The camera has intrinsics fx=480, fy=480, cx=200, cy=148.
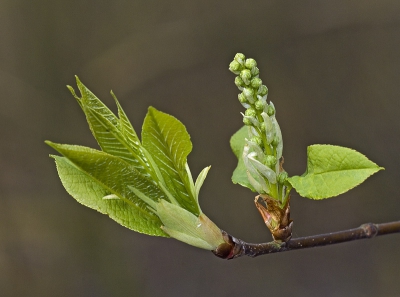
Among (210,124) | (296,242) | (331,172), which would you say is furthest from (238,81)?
(210,124)

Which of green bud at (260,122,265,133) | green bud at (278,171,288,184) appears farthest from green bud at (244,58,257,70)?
green bud at (278,171,288,184)

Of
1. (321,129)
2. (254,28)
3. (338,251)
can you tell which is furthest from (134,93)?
(338,251)

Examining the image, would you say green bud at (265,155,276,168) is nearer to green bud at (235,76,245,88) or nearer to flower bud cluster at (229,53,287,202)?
flower bud cluster at (229,53,287,202)

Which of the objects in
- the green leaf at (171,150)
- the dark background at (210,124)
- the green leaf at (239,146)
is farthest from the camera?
the dark background at (210,124)

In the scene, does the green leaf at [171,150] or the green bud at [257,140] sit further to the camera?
the green bud at [257,140]

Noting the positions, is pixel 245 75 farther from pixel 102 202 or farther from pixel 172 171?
pixel 102 202

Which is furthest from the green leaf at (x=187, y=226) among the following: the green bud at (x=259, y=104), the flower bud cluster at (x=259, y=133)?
the green bud at (x=259, y=104)

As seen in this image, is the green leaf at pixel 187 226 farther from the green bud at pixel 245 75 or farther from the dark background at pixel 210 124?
the dark background at pixel 210 124
